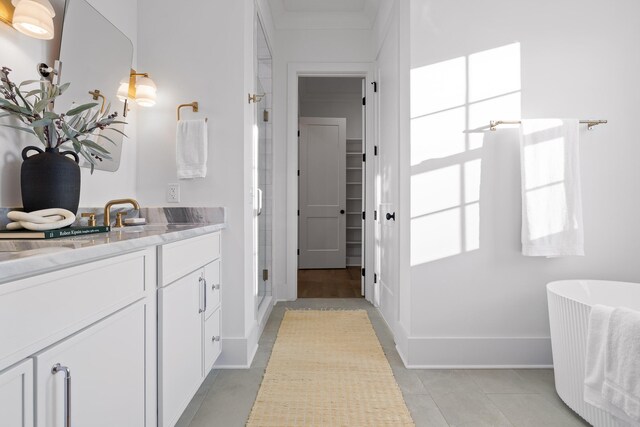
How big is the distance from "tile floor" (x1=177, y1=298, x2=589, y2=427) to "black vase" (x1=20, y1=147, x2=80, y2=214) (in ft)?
3.68

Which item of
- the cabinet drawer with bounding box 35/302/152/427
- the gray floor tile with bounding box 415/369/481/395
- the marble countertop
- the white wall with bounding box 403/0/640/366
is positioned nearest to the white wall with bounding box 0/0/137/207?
the marble countertop

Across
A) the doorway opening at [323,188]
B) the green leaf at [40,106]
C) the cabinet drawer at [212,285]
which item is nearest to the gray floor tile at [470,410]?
the cabinet drawer at [212,285]

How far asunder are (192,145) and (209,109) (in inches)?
10.1

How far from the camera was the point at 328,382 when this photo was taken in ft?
6.76

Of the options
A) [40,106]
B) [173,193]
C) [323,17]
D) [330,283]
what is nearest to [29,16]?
[40,106]

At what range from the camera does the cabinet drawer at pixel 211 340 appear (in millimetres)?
1865

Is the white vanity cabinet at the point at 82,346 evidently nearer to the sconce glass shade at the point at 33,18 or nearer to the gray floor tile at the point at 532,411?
the sconce glass shade at the point at 33,18

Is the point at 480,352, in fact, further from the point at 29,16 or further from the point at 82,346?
the point at 29,16

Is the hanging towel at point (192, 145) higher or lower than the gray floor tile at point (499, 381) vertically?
higher

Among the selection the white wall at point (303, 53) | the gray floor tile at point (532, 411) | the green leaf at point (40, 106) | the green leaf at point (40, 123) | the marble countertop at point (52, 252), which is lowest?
the gray floor tile at point (532, 411)

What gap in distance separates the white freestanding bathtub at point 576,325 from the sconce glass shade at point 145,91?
244cm

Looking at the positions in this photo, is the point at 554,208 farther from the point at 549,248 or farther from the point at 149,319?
the point at 149,319

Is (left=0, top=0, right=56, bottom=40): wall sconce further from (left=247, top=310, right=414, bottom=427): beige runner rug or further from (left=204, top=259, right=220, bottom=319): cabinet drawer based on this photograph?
(left=247, top=310, right=414, bottom=427): beige runner rug

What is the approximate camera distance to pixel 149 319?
1289mm
